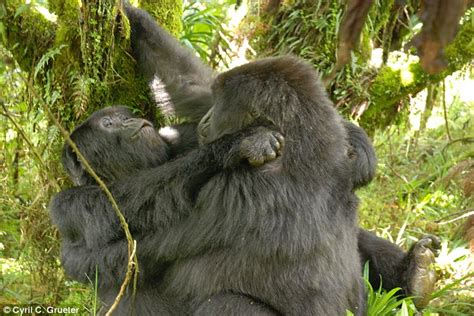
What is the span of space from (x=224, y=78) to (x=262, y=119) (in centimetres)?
36

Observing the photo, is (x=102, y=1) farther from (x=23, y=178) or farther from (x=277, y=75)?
(x=23, y=178)

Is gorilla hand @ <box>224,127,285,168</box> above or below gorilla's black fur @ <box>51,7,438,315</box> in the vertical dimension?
above

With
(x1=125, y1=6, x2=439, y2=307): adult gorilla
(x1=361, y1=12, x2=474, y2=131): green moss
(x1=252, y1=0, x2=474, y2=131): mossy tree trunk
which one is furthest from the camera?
(x1=252, y1=0, x2=474, y2=131): mossy tree trunk

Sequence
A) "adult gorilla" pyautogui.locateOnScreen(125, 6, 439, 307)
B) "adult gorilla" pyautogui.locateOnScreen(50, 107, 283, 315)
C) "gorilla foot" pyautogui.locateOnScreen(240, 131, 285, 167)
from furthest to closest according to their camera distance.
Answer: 1. "adult gorilla" pyautogui.locateOnScreen(125, 6, 439, 307)
2. "adult gorilla" pyautogui.locateOnScreen(50, 107, 283, 315)
3. "gorilla foot" pyautogui.locateOnScreen(240, 131, 285, 167)

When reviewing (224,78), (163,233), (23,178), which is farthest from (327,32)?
(23,178)

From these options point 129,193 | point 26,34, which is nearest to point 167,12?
point 26,34

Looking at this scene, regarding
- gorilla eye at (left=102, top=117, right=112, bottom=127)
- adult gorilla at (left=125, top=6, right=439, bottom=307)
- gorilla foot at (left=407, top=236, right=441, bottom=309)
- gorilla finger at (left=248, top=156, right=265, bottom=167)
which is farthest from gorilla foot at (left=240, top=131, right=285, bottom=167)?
gorilla foot at (left=407, top=236, right=441, bottom=309)

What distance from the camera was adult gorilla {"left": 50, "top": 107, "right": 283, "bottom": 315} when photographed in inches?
120

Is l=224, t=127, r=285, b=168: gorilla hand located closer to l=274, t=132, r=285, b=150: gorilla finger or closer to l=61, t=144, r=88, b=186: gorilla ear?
l=274, t=132, r=285, b=150: gorilla finger

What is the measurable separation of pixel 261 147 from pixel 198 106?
1181mm

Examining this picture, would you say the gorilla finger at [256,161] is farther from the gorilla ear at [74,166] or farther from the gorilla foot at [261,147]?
the gorilla ear at [74,166]

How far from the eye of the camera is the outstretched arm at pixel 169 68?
3779mm

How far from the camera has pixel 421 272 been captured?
382 cm

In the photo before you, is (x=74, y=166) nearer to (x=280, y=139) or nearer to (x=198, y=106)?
(x=198, y=106)
